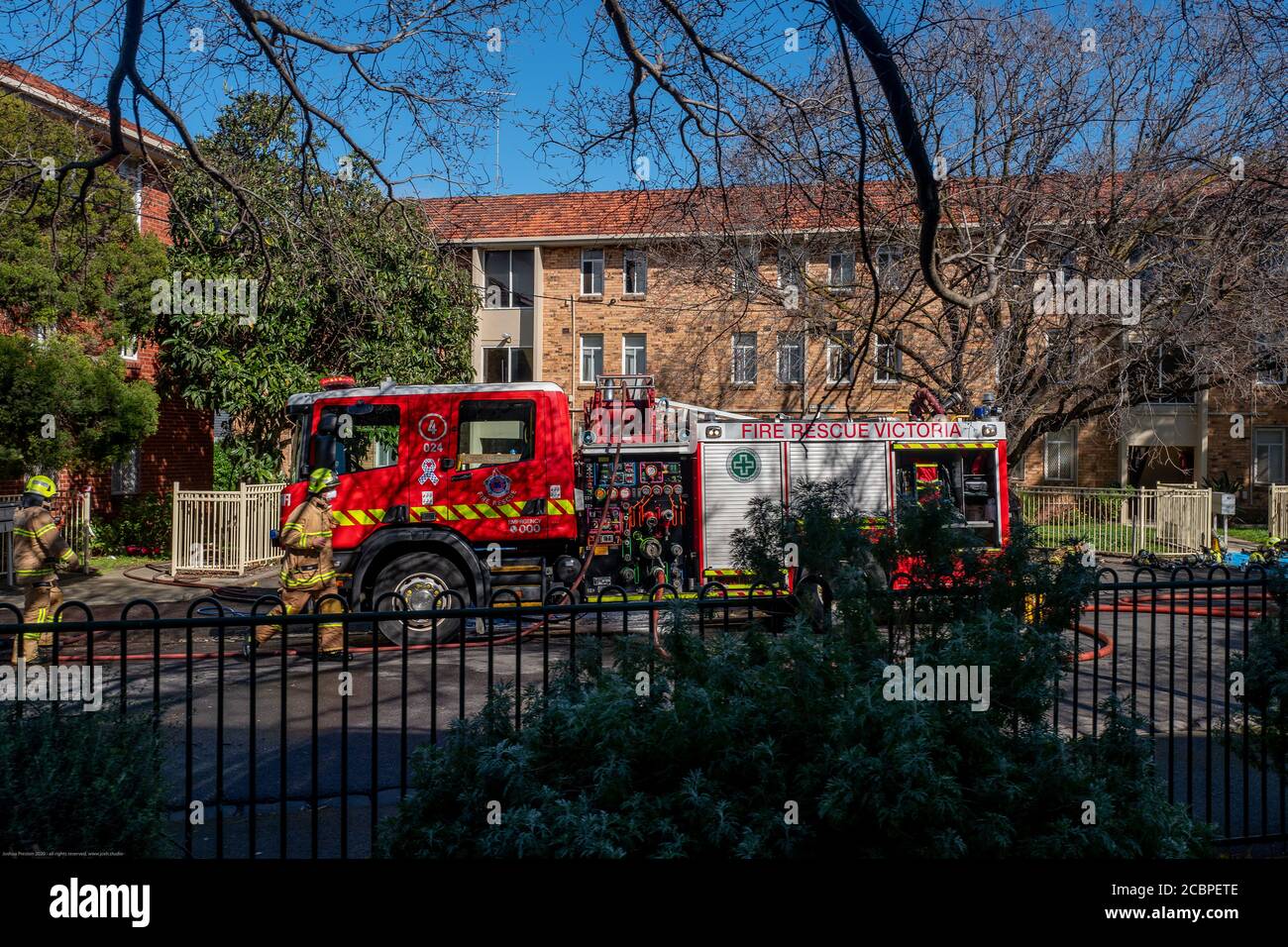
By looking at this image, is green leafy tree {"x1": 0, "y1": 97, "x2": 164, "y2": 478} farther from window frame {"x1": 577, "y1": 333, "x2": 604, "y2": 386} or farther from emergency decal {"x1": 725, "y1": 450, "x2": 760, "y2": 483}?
window frame {"x1": 577, "y1": 333, "x2": 604, "y2": 386}

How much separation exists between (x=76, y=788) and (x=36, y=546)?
8.07 metres

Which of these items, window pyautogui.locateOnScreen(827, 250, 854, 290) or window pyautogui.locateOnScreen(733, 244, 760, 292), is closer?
window pyautogui.locateOnScreen(733, 244, 760, 292)

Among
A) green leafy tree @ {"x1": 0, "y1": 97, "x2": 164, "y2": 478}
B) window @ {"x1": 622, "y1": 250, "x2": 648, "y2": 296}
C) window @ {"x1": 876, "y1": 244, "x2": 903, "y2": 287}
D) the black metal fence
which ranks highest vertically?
window @ {"x1": 622, "y1": 250, "x2": 648, "y2": 296}

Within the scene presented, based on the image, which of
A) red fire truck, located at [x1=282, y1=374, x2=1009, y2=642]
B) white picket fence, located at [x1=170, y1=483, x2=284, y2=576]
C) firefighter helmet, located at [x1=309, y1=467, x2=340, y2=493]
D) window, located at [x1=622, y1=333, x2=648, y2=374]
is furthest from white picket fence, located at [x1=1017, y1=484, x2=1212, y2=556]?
white picket fence, located at [x1=170, y1=483, x2=284, y2=576]

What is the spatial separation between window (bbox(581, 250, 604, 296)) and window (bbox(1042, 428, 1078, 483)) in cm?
1292

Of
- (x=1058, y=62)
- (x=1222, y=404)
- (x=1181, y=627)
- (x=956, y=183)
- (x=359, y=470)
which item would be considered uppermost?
(x=1058, y=62)

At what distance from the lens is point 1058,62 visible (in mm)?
15797

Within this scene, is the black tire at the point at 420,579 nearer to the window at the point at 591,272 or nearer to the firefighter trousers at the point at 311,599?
the firefighter trousers at the point at 311,599

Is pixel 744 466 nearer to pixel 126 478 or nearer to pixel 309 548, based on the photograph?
pixel 309 548

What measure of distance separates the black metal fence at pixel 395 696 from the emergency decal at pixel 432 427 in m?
1.83

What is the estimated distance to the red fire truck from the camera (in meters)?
10.4

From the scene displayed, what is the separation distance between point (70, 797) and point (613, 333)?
24.8m
